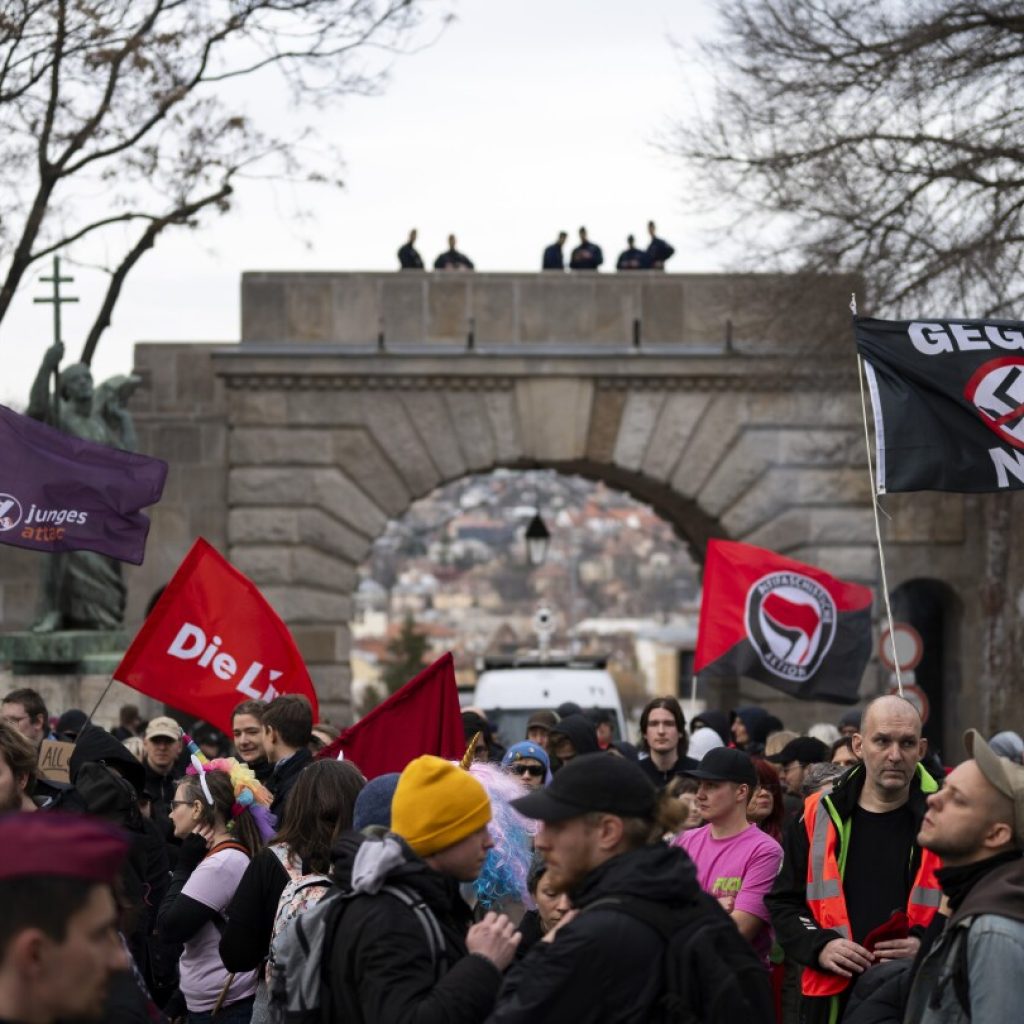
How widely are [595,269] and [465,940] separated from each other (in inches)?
901

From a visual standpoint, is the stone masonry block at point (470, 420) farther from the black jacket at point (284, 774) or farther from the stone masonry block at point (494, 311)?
the black jacket at point (284, 774)

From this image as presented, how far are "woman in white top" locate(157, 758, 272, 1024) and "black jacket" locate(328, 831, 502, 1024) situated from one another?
8.06ft

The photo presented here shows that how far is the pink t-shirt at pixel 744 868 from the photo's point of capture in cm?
777

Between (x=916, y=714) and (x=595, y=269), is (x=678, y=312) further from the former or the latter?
(x=916, y=714)

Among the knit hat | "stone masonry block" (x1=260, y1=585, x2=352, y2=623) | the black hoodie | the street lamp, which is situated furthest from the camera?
the street lamp

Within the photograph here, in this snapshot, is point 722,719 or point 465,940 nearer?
point 465,940

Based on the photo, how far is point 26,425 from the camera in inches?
472

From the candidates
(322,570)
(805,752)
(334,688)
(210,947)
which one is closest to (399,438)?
(322,570)

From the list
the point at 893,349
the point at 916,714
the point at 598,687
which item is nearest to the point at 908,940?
the point at 916,714

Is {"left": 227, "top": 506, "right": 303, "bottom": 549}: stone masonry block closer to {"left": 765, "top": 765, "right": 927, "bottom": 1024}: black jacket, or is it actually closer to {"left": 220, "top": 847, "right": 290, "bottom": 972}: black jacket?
{"left": 765, "top": 765, "right": 927, "bottom": 1024}: black jacket

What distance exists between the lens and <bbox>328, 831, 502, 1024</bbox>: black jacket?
5113mm

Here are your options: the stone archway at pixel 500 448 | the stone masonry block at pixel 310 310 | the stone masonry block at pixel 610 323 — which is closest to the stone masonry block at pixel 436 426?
the stone archway at pixel 500 448

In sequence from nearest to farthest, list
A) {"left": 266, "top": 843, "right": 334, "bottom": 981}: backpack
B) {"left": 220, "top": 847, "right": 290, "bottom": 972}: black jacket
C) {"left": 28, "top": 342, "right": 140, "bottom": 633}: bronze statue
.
→ {"left": 266, "top": 843, "right": 334, "bottom": 981}: backpack < {"left": 220, "top": 847, "right": 290, "bottom": 972}: black jacket < {"left": 28, "top": 342, "right": 140, "bottom": 633}: bronze statue

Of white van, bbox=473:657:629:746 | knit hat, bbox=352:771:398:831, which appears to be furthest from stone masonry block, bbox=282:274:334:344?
knit hat, bbox=352:771:398:831
